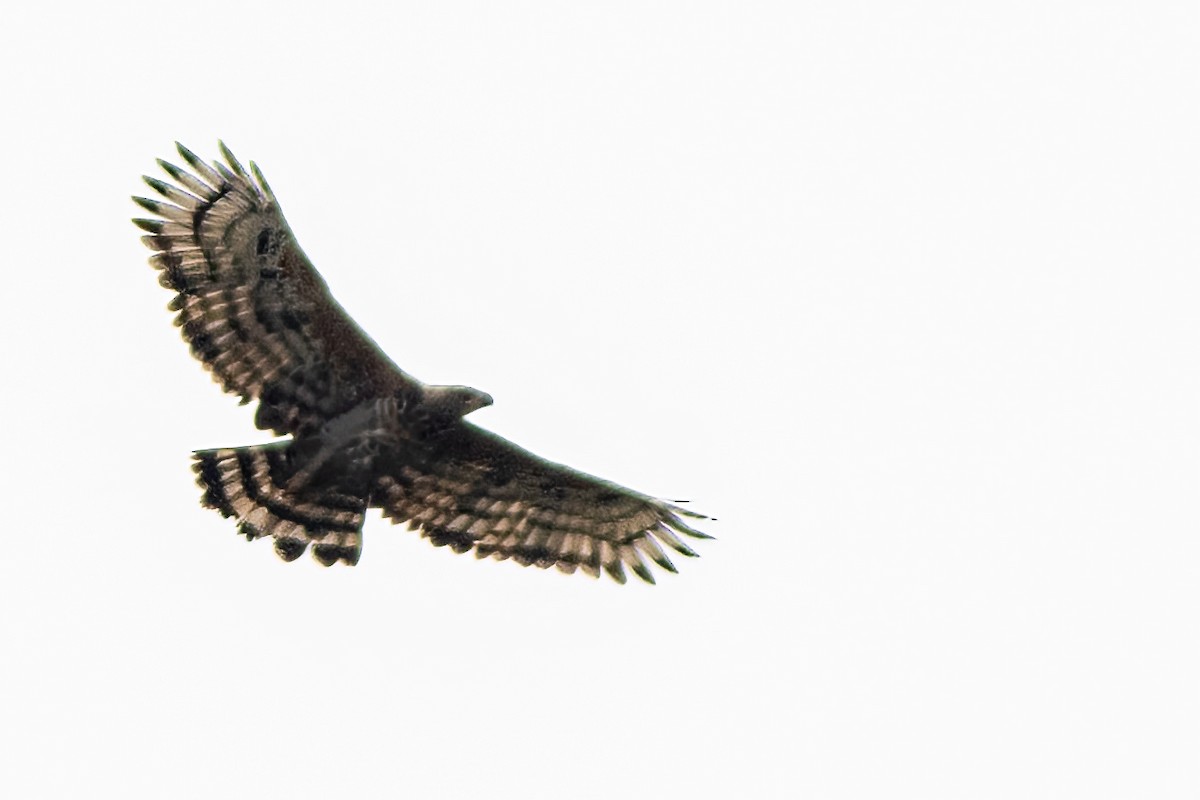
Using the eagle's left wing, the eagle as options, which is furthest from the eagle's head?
the eagle's left wing

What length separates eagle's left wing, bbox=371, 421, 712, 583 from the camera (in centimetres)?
2250

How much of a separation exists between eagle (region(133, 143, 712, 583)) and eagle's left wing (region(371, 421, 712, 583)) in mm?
13

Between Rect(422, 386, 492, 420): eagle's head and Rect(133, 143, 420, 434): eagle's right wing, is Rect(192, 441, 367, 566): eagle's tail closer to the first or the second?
Rect(133, 143, 420, 434): eagle's right wing

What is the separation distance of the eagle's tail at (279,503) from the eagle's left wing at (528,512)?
0.43 m

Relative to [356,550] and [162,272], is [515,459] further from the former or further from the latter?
[162,272]

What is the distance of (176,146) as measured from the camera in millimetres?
20922

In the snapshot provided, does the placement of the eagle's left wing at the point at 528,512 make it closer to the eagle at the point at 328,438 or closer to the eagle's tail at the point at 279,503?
the eagle at the point at 328,438

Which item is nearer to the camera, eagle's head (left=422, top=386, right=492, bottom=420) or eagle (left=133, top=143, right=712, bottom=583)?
eagle (left=133, top=143, right=712, bottom=583)

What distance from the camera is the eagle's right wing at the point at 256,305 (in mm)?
21031

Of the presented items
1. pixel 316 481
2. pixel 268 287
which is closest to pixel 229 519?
pixel 316 481

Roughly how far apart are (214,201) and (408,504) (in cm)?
344

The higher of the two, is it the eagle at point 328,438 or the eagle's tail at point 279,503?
the eagle at point 328,438

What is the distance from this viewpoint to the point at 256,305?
70.5 feet

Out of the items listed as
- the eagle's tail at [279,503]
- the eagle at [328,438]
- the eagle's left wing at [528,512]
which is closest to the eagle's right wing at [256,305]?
the eagle at [328,438]
